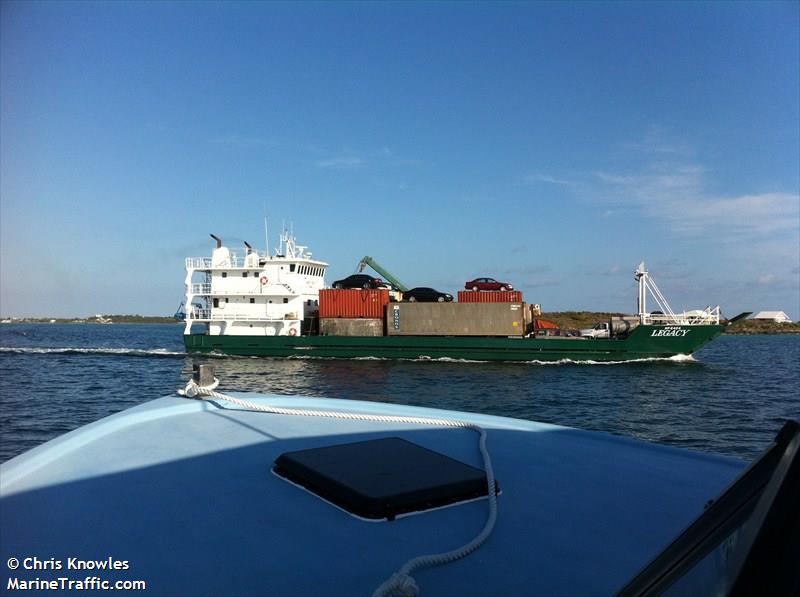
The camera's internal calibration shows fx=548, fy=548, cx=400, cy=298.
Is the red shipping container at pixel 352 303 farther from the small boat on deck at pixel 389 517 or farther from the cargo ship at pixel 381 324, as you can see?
the small boat on deck at pixel 389 517

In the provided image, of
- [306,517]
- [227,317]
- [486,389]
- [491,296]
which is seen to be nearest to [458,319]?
[491,296]

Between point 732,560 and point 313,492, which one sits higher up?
point 732,560

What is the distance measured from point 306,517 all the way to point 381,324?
86.5ft

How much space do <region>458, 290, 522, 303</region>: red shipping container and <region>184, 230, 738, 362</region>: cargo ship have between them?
5 centimetres

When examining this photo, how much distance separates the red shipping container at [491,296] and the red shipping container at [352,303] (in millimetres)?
4155

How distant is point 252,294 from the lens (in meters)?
28.6

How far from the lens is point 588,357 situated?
85.5ft

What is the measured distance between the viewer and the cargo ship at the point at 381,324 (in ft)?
85.8

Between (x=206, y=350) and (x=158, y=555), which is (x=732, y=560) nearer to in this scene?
(x=158, y=555)

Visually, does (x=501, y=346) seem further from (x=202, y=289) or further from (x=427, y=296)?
(x=202, y=289)

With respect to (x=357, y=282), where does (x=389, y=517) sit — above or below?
below

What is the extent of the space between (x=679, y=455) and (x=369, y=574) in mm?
2349

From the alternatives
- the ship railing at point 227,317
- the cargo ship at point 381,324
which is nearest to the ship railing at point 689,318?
the cargo ship at point 381,324

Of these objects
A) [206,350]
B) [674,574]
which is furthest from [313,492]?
[206,350]
